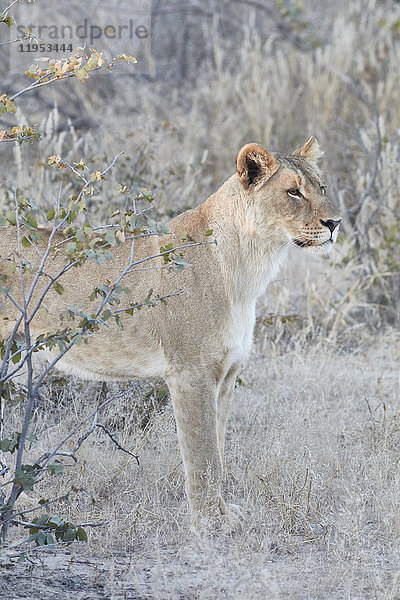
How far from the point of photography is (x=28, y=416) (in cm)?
282

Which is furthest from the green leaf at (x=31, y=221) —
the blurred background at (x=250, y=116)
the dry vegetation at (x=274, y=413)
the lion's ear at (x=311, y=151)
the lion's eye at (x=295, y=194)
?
the blurred background at (x=250, y=116)

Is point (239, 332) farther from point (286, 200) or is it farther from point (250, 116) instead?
point (250, 116)

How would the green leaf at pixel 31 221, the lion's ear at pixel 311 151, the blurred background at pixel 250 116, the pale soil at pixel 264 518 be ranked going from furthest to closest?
the blurred background at pixel 250 116 → the lion's ear at pixel 311 151 → the pale soil at pixel 264 518 → the green leaf at pixel 31 221

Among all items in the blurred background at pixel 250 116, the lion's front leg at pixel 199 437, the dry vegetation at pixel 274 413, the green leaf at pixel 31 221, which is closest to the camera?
the green leaf at pixel 31 221

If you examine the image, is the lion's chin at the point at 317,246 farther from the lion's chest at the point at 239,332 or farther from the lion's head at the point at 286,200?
the lion's chest at the point at 239,332

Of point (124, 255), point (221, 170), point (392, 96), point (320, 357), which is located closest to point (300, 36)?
point (392, 96)

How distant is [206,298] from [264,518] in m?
0.91

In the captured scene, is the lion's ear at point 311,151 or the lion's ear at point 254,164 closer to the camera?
the lion's ear at point 254,164

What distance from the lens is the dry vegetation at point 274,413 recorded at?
3.02m

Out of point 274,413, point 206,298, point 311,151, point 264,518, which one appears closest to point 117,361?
point 206,298

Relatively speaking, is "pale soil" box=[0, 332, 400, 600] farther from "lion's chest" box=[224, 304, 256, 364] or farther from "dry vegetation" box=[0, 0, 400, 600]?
"lion's chest" box=[224, 304, 256, 364]

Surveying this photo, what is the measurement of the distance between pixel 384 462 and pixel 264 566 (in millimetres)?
986

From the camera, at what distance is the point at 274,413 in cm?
450

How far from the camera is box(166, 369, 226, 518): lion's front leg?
3322 mm
